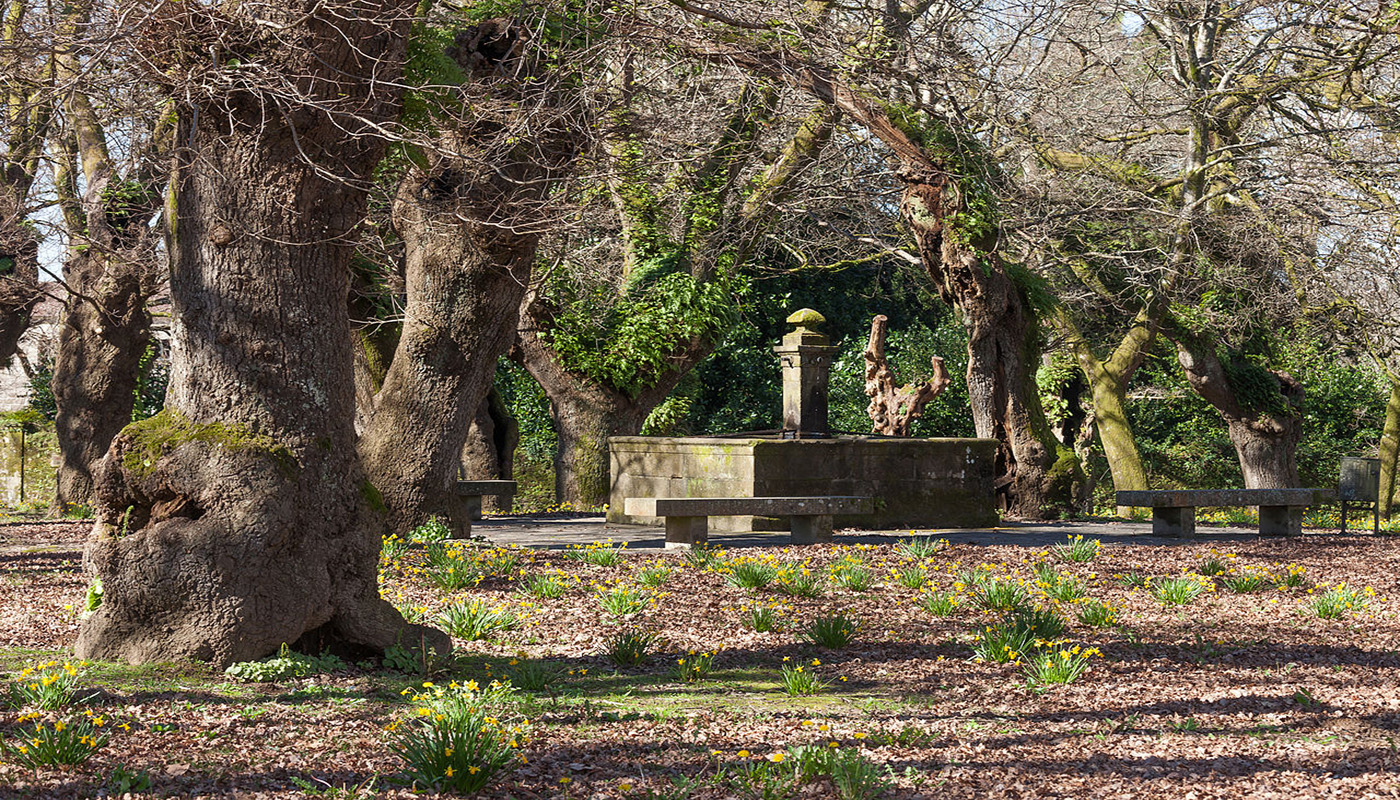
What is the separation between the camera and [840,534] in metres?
12.6

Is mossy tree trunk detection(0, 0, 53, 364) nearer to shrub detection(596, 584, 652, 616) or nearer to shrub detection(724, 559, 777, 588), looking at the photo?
shrub detection(596, 584, 652, 616)

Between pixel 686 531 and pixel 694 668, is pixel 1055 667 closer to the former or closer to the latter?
pixel 694 668

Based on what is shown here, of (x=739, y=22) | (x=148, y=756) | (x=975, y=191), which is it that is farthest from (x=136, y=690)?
(x=975, y=191)

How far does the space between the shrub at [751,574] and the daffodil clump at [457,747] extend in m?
3.89

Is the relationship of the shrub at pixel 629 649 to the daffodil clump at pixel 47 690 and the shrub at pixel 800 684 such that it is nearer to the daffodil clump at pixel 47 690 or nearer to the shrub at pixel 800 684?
the shrub at pixel 800 684

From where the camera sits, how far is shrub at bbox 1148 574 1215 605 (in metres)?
8.48

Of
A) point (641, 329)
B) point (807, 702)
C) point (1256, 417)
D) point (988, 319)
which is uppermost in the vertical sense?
point (641, 329)

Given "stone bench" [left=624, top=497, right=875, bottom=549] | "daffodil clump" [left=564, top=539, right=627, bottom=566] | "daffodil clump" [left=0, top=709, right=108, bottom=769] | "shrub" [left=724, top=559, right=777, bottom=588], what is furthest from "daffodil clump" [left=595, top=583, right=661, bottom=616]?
"daffodil clump" [left=0, top=709, right=108, bottom=769]

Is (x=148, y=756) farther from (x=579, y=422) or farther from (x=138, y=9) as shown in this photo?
(x=579, y=422)

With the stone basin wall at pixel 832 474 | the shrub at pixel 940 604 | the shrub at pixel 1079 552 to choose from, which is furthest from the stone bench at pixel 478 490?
the shrub at pixel 940 604

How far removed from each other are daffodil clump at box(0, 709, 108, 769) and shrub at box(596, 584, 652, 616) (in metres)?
3.64

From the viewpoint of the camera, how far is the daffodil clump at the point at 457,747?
13.5 feet

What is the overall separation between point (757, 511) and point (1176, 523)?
176 inches

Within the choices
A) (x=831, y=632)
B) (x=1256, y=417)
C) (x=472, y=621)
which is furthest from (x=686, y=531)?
(x=1256, y=417)
